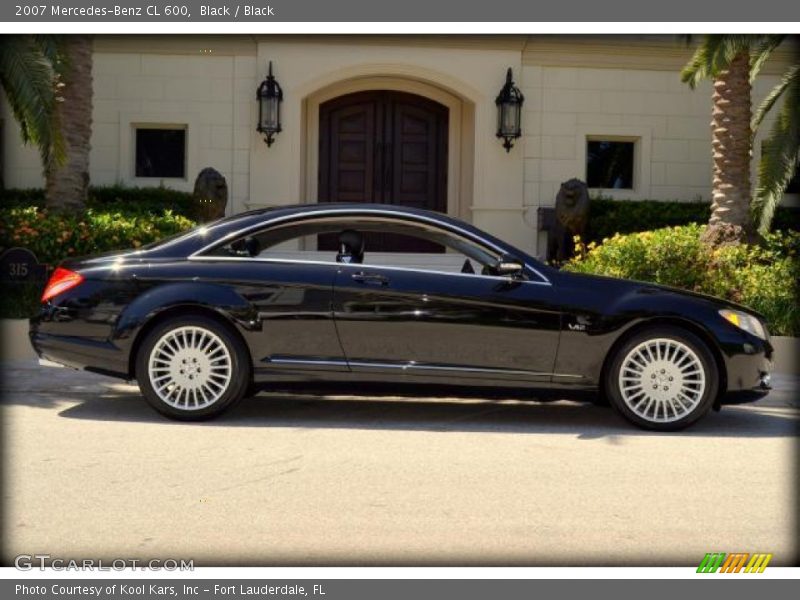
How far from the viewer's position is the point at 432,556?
190 inches

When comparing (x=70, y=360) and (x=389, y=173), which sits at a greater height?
(x=389, y=173)

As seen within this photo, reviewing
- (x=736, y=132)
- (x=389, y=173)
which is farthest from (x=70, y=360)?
(x=389, y=173)

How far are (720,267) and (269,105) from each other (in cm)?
830

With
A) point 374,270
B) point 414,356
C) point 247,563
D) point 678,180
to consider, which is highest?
point 678,180

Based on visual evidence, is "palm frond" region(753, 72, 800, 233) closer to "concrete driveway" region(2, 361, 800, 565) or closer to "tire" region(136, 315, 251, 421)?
"concrete driveway" region(2, 361, 800, 565)

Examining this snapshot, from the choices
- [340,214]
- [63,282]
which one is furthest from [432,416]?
[63,282]

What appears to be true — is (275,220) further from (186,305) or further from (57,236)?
(57,236)

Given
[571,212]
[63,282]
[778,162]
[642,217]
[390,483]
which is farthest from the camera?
[642,217]

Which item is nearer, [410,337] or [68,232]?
[410,337]

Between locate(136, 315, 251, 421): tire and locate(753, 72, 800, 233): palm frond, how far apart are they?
8.17 metres

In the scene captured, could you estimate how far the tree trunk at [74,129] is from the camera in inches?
567

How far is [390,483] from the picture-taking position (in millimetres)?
6207

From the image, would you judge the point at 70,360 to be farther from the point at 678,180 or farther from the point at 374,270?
the point at 678,180

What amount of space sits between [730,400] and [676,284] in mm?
5390
